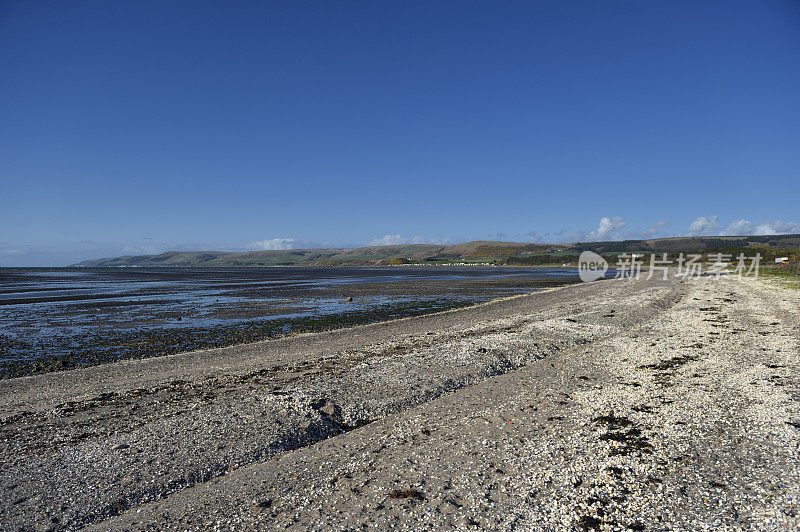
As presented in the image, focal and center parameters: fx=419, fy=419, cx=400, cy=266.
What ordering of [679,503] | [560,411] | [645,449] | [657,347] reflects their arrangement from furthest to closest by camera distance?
[657,347] → [560,411] → [645,449] → [679,503]

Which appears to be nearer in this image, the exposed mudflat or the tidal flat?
the exposed mudflat

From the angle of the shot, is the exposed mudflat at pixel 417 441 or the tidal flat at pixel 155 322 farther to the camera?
the tidal flat at pixel 155 322

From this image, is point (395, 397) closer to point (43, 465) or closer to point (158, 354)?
point (43, 465)

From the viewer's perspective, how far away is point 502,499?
6867 mm

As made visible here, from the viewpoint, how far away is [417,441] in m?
9.30

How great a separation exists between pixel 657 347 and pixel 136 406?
1967 centimetres

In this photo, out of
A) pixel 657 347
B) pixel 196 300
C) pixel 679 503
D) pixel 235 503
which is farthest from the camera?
pixel 196 300

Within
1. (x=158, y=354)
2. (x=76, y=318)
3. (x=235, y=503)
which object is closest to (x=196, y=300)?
(x=76, y=318)

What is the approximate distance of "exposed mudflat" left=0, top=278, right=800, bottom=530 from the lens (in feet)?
21.8

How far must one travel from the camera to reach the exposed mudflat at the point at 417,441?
21.8 ft

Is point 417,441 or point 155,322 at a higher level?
point 417,441

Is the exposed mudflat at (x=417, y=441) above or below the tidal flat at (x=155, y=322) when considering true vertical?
above

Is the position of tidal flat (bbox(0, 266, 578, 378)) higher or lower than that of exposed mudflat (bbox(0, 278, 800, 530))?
lower

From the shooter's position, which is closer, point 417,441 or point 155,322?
point 417,441
